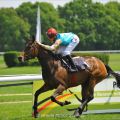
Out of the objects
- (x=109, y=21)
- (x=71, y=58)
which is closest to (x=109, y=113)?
(x=71, y=58)

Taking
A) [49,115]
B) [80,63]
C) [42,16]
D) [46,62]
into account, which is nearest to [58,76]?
[46,62]

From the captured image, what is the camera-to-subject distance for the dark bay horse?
884 cm

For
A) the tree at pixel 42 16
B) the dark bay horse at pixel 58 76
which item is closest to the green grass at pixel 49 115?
the dark bay horse at pixel 58 76

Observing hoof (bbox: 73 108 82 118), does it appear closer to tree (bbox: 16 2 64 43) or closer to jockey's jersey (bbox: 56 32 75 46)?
jockey's jersey (bbox: 56 32 75 46)

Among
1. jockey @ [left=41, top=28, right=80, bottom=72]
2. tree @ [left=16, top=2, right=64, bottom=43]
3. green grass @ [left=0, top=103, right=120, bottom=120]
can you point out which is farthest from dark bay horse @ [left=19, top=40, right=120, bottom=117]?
tree @ [left=16, top=2, right=64, bottom=43]

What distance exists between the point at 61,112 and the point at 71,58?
3.86 feet

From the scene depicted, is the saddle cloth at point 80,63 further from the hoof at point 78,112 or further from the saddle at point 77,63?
the hoof at point 78,112

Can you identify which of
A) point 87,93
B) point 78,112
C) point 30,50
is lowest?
point 78,112

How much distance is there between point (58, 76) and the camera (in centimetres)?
896

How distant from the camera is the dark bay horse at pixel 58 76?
29.0 ft

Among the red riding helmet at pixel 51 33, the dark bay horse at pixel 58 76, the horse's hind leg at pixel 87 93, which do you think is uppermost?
the red riding helmet at pixel 51 33

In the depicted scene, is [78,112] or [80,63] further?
[80,63]

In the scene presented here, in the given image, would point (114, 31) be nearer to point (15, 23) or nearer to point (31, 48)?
point (15, 23)

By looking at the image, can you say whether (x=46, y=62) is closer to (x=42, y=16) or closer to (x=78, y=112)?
(x=78, y=112)
